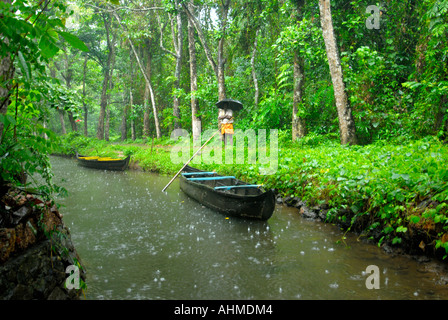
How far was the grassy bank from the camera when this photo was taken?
5184mm

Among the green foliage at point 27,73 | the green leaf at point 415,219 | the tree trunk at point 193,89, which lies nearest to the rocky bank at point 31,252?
the green foliage at point 27,73

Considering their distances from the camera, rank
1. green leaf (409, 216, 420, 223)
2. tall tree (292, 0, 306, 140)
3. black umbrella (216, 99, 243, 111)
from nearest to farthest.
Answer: green leaf (409, 216, 420, 223), tall tree (292, 0, 306, 140), black umbrella (216, 99, 243, 111)

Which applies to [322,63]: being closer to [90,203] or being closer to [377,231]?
[377,231]

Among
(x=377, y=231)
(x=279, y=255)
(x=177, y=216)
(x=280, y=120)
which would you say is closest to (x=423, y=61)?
(x=280, y=120)

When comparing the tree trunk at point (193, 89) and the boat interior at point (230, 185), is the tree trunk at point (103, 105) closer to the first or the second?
the tree trunk at point (193, 89)

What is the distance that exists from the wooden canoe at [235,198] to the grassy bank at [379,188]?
1.26 meters

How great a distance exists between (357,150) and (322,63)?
7.06m

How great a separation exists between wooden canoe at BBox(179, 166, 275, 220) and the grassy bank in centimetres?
126

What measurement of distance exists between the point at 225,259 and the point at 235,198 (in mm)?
2402

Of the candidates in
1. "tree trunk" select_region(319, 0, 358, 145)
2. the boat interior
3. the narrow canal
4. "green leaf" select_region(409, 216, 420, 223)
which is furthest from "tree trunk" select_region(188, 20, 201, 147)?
"green leaf" select_region(409, 216, 420, 223)

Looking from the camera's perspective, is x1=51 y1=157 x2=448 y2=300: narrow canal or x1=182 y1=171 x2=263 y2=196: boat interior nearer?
x1=51 y1=157 x2=448 y2=300: narrow canal

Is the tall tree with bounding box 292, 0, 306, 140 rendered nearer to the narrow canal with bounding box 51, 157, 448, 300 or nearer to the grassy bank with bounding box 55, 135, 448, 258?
the grassy bank with bounding box 55, 135, 448, 258

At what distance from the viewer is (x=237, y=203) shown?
26.5 ft

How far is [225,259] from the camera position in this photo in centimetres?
588
